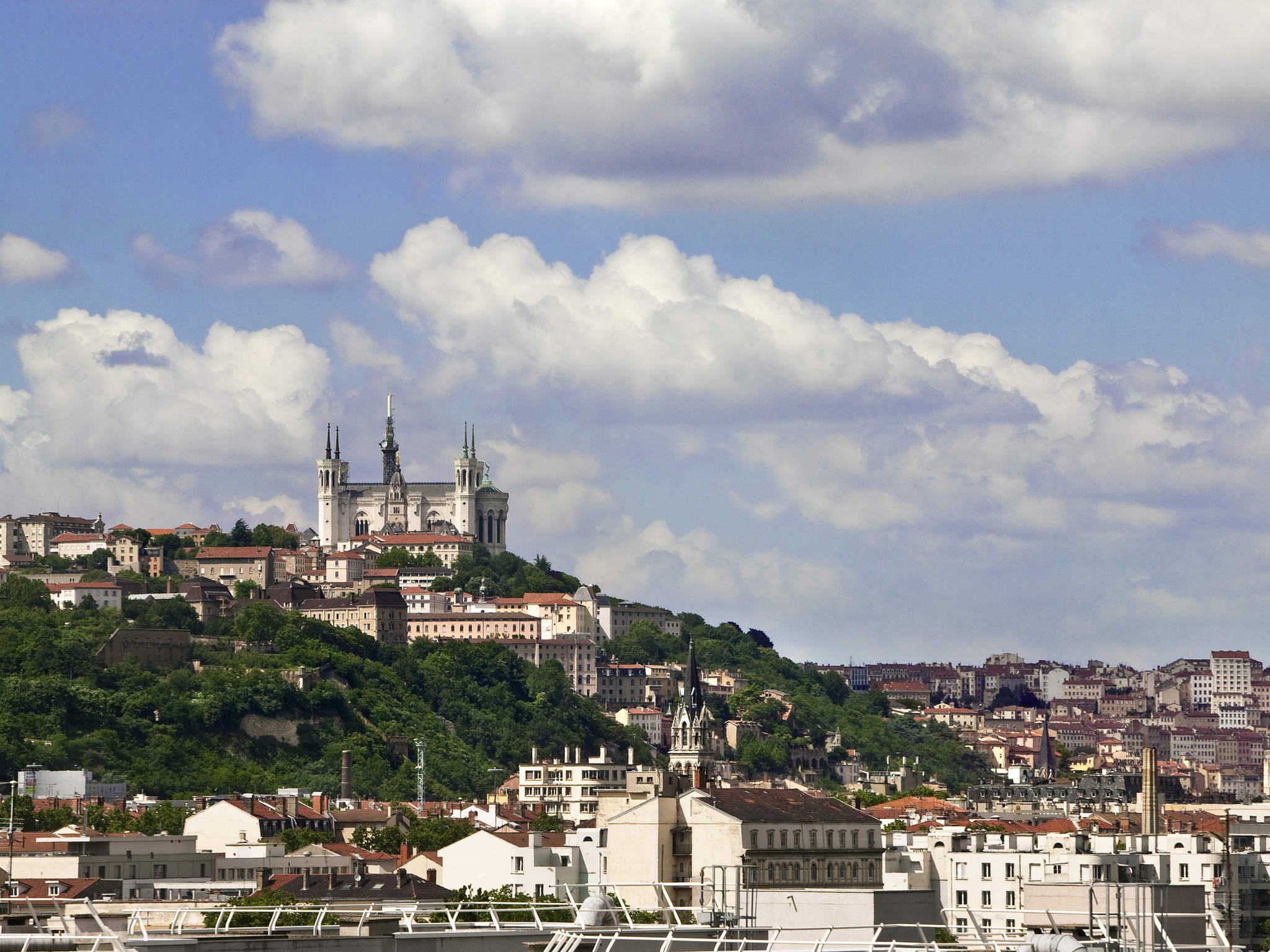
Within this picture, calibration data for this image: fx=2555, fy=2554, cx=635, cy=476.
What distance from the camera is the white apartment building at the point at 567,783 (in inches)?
5556

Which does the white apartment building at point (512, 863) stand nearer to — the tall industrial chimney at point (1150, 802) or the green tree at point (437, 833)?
the green tree at point (437, 833)

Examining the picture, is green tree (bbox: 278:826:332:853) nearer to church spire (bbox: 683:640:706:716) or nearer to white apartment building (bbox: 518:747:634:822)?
white apartment building (bbox: 518:747:634:822)

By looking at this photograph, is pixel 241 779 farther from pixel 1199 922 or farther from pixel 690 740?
pixel 1199 922

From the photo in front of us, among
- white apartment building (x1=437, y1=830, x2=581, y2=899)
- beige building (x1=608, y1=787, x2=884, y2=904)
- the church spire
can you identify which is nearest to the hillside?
the church spire

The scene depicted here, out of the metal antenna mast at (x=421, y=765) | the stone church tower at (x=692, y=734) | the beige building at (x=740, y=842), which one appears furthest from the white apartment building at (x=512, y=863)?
the metal antenna mast at (x=421, y=765)

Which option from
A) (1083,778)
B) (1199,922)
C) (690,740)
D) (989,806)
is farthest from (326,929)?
(1083,778)

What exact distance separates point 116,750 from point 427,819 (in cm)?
4793

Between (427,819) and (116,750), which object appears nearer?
(427,819)

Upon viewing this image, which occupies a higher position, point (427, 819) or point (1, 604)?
point (1, 604)

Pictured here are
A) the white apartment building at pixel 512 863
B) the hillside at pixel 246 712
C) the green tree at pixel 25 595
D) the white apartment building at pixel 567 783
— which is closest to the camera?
the white apartment building at pixel 512 863

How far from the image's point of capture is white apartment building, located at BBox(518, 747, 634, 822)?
141125 mm

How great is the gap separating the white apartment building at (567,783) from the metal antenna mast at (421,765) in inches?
250

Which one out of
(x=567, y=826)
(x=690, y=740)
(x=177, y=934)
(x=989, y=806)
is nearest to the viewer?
(x=177, y=934)

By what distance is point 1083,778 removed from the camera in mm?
165750
